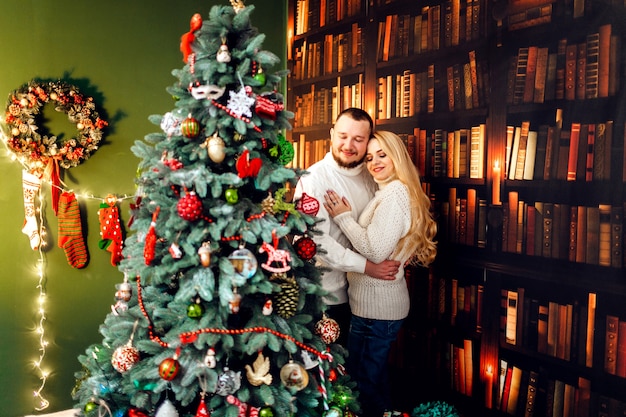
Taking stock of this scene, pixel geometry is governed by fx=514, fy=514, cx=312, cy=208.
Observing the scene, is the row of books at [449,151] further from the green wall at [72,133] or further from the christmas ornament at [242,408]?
the green wall at [72,133]

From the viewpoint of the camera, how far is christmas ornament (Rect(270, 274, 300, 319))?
1.84m

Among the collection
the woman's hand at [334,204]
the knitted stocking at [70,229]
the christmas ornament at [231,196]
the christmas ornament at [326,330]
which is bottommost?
the christmas ornament at [326,330]

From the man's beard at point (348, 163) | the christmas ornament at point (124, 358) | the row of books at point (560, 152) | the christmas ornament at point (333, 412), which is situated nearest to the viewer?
the christmas ornament at point (124, 358)

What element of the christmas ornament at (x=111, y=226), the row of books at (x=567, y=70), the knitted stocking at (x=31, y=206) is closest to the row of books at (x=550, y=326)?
the row of books at (x=567, y=70)

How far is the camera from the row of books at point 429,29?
2.51 m

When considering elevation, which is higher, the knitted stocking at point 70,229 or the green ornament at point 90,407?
the knitted stocking at point 70,229

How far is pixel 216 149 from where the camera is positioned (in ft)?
5.79

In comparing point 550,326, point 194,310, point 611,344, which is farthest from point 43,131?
point 611,344

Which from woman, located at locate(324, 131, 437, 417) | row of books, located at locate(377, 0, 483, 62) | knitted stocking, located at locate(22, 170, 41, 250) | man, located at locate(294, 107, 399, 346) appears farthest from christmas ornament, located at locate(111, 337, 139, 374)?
row of books, located at locate(377, 0, 483, 62)

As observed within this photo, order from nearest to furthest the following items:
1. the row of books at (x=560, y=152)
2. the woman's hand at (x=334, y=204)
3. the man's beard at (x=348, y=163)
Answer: the row of books at (x=560, y=152), the woman's hand at (x=334, y=204), the man's beard at (x=348, y=163)

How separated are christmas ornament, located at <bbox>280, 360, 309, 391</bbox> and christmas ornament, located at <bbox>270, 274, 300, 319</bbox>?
0.18 meters

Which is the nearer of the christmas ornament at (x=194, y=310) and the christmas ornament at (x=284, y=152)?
the christmas ornament at (x=194, y=310)

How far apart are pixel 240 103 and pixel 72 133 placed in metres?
1.93

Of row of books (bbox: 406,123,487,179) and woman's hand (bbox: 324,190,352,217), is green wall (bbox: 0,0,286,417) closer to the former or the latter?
woman's hand (bbox: 324,190,352,217)
